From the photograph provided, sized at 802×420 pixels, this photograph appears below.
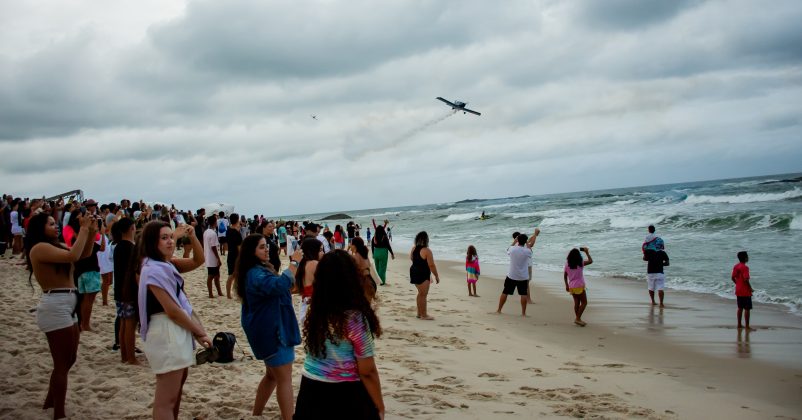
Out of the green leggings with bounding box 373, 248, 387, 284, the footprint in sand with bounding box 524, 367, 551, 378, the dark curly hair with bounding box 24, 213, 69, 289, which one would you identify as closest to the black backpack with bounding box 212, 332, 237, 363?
the dark curly hair with bounding box 24, 213, 69, 289

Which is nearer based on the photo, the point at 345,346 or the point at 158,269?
the point at 345,346

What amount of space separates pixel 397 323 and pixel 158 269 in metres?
6.72

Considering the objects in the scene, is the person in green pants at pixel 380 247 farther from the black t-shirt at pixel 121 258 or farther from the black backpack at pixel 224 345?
the black backpack at pixel 224 345

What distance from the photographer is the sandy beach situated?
5277mm

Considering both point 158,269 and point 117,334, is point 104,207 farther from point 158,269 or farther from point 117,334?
point 158,269

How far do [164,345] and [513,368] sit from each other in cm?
475

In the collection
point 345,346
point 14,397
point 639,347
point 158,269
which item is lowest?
point 639,347

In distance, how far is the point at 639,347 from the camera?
28.2 feet

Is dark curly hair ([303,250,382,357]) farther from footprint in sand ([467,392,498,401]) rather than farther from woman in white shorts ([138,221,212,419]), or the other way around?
footprint in sand ([467,392,498,401])

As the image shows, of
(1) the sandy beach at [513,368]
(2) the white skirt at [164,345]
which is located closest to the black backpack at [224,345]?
(2) the white skirt at [164,345]

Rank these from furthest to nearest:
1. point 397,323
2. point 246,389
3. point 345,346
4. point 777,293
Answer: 1. point 777,293
2. point 397,323
3. point 246,389
4. point 345,346

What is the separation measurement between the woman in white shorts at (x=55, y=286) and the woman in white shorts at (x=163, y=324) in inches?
34.2

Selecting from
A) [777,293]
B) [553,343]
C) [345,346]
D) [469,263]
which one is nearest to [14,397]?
[345,346]

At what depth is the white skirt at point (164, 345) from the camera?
137 inches
